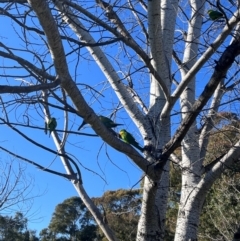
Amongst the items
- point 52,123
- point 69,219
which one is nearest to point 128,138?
point 52,123

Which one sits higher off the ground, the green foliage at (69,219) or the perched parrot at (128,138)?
the green foliage at (69,219)

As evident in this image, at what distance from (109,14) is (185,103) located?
1.18 metres

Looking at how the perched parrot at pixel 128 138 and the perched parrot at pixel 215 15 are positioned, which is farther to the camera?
the perched parrot at pixel 128 138

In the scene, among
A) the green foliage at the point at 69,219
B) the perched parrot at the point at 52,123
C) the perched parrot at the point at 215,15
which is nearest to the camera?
the perched parrot at the point at 215,15

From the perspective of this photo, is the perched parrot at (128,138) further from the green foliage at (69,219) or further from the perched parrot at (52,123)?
the green foliage at (69,219)

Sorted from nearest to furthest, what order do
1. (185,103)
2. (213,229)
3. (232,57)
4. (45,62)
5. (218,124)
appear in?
1. (232,57)
2. (45,62)
3. (218,124)
4. (185,103)
5. (213,229)

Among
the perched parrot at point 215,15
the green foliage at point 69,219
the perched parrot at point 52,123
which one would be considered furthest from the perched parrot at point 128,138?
the green foliage at point 69,219

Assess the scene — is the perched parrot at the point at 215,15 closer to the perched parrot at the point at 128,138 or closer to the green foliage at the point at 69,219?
the perched parrot at the point at 128,138

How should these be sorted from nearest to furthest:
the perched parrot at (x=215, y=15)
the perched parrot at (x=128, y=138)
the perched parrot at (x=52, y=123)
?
the perched parrot at (x=215, y=15)
the perched parrot at (x=128, y=138)
the perched parrot at (x=52, y=123)

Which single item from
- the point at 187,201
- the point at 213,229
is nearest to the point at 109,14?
the point at 187,201

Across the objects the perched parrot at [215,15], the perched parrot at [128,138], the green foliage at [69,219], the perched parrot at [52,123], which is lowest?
the perched parrot at [128,138]

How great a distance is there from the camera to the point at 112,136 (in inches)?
103

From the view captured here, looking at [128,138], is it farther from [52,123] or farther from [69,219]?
[69,219]

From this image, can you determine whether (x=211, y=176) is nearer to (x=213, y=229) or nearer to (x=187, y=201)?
(x=187, y=201)
